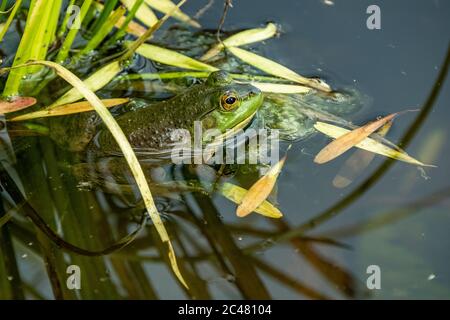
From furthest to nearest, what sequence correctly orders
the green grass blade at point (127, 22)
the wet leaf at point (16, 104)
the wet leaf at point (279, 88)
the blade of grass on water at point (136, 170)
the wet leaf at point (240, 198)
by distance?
the wet leaf at point (279, 88), the green grass blade at point (127, 22), the wet leaf at point (16, 104), the wet leaf at point (240, 198), the blade of grass on water at point (136, 170)

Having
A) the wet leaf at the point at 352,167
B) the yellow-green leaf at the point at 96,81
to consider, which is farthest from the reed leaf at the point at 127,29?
the wet leaf at the point at 352,167

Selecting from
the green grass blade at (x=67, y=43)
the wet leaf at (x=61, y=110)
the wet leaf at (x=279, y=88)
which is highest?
the green grass blade at (x=67, y=43)

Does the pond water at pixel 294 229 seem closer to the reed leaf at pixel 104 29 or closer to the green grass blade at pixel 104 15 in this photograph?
the reed leaf at pixel 104 29

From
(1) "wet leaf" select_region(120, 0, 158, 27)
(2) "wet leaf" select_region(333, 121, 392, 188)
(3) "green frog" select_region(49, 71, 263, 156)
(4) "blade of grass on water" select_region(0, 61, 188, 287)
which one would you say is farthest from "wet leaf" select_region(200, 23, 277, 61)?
(4) "blade of grass on water" select_region(0, 61, 188, 287)

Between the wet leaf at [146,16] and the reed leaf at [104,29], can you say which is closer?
the reed leaf at [104,29]
